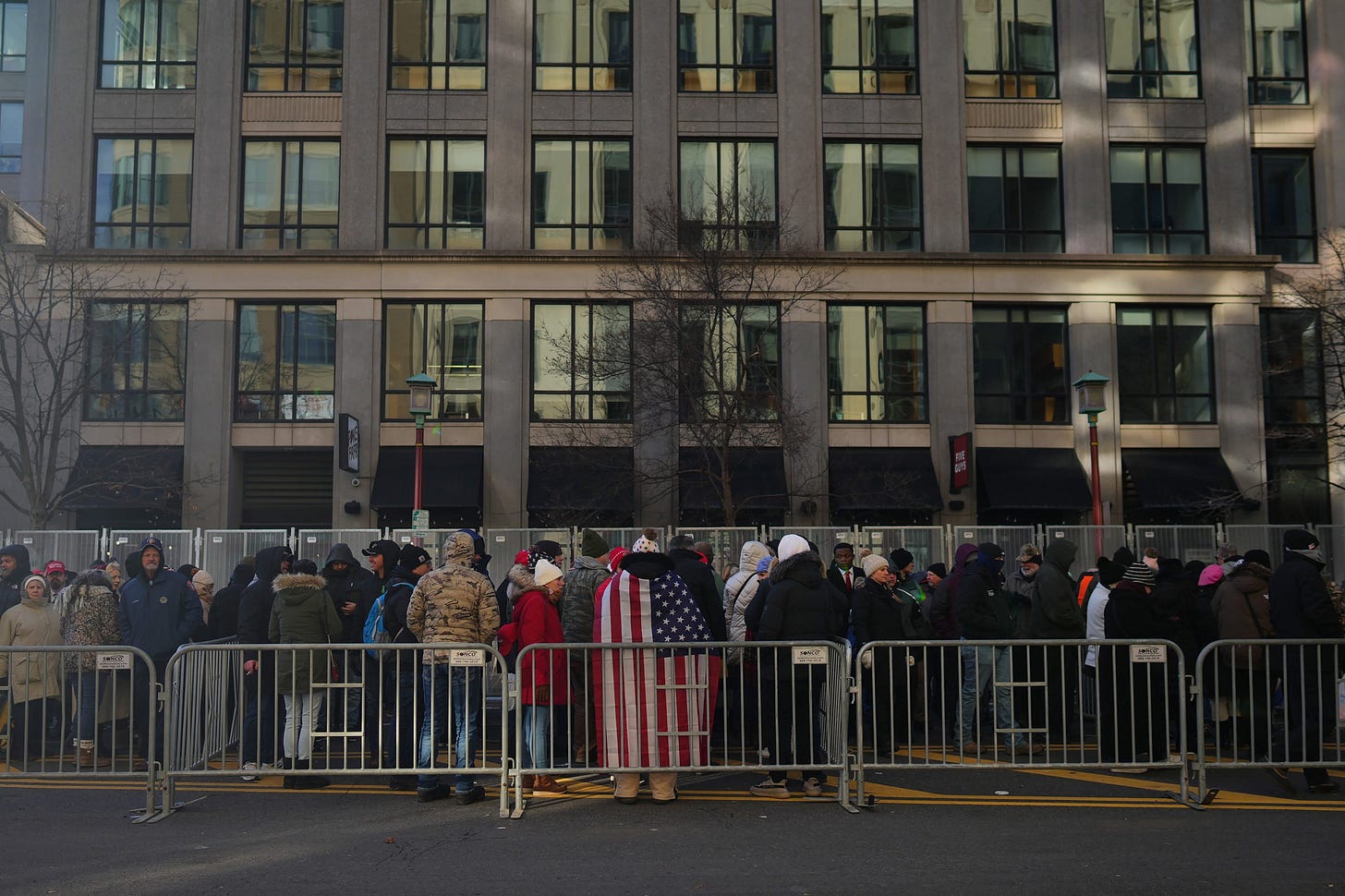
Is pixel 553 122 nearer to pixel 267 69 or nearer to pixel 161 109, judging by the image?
pixel 267 69

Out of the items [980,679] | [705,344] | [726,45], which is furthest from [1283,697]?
[726,45]

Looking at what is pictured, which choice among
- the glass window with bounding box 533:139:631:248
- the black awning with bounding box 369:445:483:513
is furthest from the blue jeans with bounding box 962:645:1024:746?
the glass window with bounding box 533:139:631:248

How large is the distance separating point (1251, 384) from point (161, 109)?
26829 millimetres

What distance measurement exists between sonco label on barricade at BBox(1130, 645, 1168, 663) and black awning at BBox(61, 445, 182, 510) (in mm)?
21972

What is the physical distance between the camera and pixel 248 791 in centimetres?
982

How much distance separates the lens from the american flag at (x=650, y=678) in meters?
8.97

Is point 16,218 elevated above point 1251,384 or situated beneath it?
elevated above

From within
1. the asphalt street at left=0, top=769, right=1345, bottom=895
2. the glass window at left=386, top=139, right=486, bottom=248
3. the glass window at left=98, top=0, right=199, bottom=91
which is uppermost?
the glass window at left=98, top=0, right=199, bottom=91

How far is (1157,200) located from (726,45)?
11252mm

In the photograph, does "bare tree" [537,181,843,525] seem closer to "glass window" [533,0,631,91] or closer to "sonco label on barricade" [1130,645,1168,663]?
"glass window" [533,0,631,91]

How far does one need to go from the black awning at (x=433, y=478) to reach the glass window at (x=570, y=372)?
6.69ft

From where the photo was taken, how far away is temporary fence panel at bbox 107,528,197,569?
70.8 feet

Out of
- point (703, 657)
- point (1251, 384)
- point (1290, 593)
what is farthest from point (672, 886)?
point (1251, 384)

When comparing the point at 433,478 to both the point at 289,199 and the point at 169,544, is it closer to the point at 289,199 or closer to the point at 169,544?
the point at 169,544
